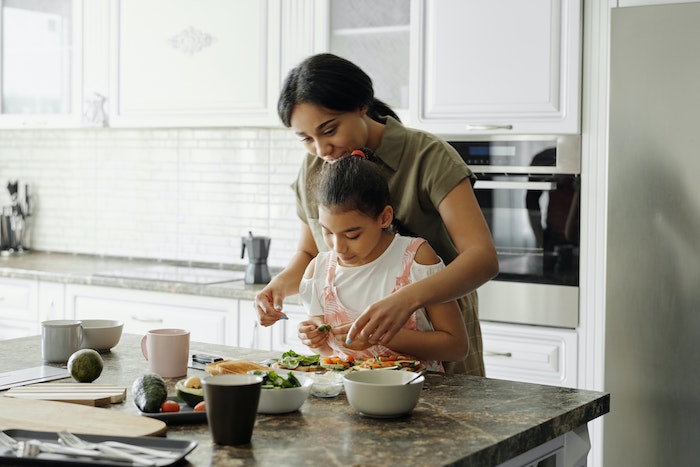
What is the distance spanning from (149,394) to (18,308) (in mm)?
2980

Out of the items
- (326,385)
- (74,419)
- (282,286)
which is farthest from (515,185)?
(74,419)

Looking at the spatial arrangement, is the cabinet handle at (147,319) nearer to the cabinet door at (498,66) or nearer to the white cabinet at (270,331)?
the white cabinet at (270,331)

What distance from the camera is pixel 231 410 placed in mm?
1319

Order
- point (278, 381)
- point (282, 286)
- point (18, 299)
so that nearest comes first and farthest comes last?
1. point (278, 381)
2. point (282, 286)
3. point (18, 299)

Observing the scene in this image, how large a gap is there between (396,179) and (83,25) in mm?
2675

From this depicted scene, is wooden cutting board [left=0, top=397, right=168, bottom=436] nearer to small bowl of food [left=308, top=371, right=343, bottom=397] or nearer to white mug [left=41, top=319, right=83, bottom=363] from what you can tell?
small bowl of food [left=308, top=371, right=343, bottom=397]

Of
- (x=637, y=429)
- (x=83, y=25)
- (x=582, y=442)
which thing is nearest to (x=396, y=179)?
(x=582, y=442)

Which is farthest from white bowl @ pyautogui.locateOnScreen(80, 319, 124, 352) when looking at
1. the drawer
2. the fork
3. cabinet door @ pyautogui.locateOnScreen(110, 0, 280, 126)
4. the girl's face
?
the drawer

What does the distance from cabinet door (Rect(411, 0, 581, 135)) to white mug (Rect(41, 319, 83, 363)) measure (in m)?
1.76

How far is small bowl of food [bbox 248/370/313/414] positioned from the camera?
4.89 ft

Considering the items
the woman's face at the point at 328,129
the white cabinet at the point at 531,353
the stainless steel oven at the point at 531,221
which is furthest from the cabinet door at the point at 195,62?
the woman's face at the point at 328,129

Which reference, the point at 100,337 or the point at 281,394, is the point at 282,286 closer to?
the point at 100,337

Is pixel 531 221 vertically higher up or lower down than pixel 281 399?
higher up

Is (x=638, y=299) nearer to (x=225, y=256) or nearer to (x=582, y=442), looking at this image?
(x=582, y=442)
